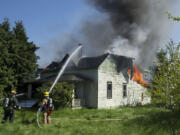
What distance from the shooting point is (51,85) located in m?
16.8

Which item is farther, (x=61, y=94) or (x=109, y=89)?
(x=109, y=89)

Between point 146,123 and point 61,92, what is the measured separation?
331 inches

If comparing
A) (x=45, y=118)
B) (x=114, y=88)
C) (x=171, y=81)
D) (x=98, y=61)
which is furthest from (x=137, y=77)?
(x=45, y=118)

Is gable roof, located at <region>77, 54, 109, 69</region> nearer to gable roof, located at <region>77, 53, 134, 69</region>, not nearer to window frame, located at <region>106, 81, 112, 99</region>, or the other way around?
gable roof, located at <region>77, 53, 134, 69</region>

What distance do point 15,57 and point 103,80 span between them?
1635 centimetres

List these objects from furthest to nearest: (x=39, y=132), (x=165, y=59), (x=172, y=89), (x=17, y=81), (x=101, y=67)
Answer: (x=17, y=81) → (x=101, y=67) → (x=165, y=59) → (x=172, y=89) → (x=39, y=132)

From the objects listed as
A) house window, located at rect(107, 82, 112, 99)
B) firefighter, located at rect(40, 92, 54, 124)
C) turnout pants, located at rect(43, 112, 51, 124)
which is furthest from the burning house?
firefighter, located at rect(40, 92, 54, 124)

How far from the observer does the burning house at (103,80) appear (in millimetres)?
18766

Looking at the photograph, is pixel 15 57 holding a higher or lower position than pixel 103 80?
higher

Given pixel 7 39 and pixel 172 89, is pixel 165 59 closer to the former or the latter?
pixel 172 89

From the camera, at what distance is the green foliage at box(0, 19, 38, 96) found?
28.6 meters

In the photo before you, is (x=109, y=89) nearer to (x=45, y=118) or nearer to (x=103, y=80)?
(x=103, y=80)

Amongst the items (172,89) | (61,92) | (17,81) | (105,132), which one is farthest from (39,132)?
(17,81)

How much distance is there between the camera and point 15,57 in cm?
3016
